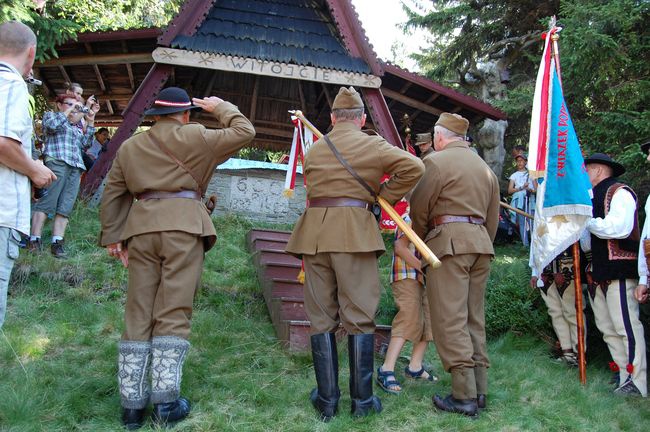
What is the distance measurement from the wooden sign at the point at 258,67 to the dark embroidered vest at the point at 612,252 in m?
4.56

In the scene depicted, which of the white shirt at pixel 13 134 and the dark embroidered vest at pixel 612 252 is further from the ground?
the white shirt at pixel 13 134

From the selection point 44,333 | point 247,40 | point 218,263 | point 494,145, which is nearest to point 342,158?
point 44,333

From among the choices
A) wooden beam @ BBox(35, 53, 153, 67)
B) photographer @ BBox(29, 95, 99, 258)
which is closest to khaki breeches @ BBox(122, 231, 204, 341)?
photographer @ BBox(29, 95, 99, 258)

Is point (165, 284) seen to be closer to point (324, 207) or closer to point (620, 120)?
point (324, 207)

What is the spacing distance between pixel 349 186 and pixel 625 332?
2896 mm

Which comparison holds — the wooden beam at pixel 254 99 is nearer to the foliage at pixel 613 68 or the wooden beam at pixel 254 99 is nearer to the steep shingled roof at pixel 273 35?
the steep shingled roof at pixel 273 35

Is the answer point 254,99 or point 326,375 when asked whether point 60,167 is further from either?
point 254,99

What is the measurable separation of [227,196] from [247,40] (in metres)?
2.66

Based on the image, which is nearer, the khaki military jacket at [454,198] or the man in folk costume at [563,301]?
the khaki military jacket at [454,198]

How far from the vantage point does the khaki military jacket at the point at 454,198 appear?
3941mm

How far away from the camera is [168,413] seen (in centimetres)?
336

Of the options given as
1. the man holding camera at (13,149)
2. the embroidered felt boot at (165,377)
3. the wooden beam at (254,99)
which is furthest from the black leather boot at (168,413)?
the wooden beam at (254,99)

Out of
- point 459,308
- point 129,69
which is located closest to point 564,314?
point 459,308

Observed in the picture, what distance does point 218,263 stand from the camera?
22.4 feet
